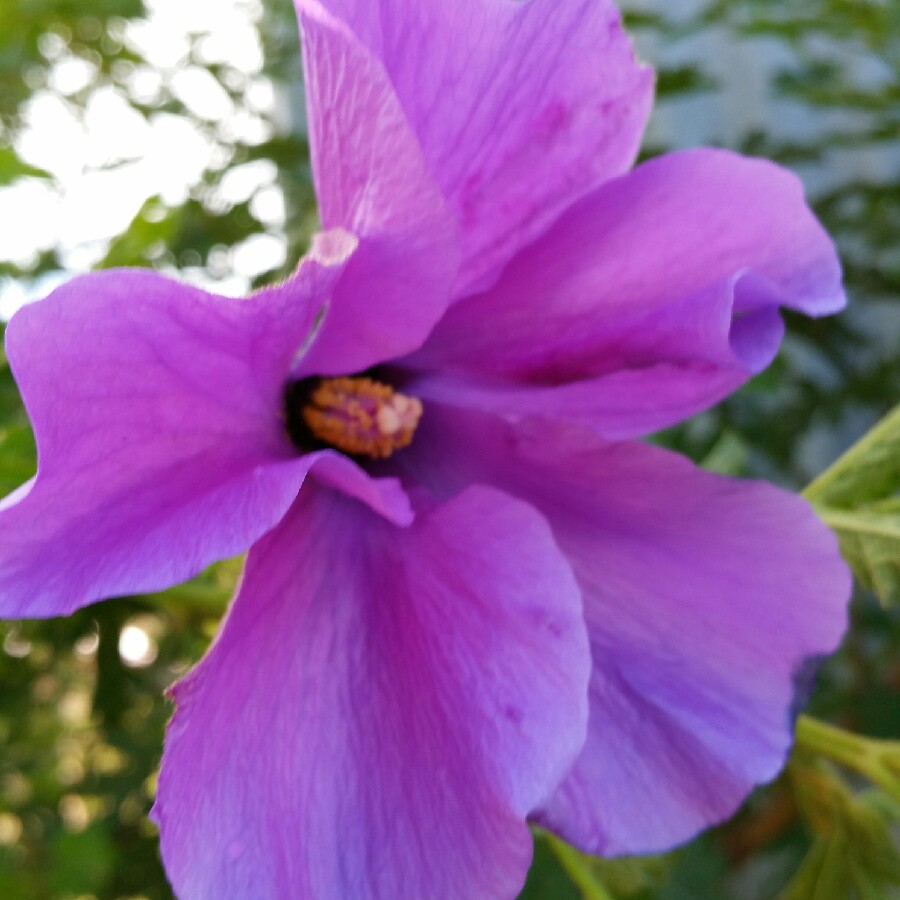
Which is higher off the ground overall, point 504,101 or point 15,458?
point 504,101

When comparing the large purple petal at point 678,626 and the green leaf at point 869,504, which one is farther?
the green leaf at point 869,504

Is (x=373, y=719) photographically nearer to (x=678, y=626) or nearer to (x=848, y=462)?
(x=678, y=626)

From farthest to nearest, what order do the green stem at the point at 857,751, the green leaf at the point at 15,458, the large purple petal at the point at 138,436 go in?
the green stem at the point at 857,751, the green leaf at the point at 15,458, the large purple petal at the point at 138,436

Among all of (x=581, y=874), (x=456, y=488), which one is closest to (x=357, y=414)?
(x=456, y=488)

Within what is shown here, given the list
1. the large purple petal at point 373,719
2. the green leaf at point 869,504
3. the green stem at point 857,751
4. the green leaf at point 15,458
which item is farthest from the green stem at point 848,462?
the green leaf at point 15,458

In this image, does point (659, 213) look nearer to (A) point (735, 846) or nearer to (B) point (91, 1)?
(B) point (91, 1)

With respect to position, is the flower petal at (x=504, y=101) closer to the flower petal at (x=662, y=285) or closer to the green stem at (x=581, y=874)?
the flower petal at (x=662, y=285)

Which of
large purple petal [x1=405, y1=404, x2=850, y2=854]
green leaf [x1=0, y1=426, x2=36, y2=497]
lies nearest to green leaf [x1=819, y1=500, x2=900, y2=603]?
large purple petal [x1=405, y1=404, x2=850, y2=854]
